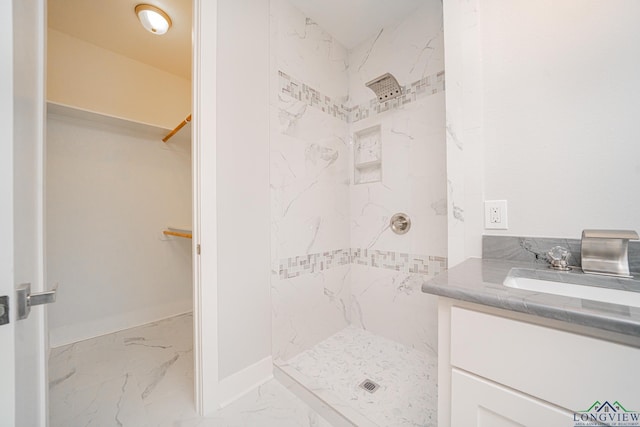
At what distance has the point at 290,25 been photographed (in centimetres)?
157

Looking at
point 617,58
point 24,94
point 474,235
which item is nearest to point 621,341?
point 474,235

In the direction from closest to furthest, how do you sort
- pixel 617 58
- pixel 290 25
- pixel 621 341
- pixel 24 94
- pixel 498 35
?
pixel 621 341, pixel 24 94, pixel 617 58, pixel 498 35, pixel 290 25

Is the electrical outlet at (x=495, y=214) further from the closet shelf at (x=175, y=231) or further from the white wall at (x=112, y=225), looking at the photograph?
→ the white wall at (x=112, y=225)

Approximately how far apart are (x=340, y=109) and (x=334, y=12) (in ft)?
2.09

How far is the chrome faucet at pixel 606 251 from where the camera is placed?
0.72 meters

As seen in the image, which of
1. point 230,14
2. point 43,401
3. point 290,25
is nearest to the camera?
point 43,401

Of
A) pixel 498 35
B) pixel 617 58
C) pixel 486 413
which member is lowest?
pixel 486 413

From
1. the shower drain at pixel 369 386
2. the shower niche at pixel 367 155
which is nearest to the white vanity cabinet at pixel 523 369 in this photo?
the shower drain at pixel 369 386

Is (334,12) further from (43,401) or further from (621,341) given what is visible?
(43,401)

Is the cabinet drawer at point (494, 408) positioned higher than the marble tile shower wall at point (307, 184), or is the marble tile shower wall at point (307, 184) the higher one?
the marble tile shower wall at point (307, 184)

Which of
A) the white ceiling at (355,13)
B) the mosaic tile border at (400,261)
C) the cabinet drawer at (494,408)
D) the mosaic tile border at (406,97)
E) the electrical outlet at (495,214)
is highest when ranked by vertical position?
the white ceiling at (355,13)

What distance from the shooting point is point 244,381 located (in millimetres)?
1303

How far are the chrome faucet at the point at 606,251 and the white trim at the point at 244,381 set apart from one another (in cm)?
157

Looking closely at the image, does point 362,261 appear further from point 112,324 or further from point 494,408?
point 112,324
